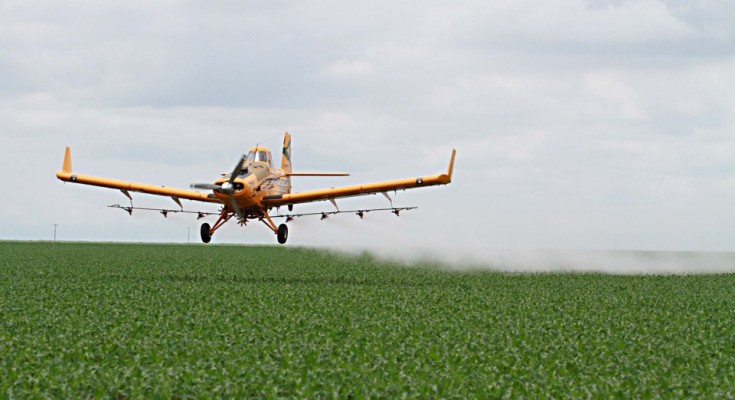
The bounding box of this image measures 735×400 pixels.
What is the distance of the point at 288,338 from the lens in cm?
2727

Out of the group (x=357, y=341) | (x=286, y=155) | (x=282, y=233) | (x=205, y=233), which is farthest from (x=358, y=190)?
(x=357, y=341)

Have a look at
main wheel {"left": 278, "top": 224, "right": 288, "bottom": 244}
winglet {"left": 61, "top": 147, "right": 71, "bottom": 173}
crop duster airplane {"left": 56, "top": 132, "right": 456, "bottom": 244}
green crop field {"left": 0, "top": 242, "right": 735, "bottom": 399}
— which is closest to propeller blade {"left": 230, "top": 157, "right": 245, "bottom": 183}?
crop duster airplane {"left": 56, "top": 132, "right": 456, "bottom": 244}

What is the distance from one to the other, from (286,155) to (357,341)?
3076 centimetres

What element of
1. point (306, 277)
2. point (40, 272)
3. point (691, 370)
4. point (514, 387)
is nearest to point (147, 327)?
point (514, 387)

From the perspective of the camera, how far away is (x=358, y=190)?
43375 mm

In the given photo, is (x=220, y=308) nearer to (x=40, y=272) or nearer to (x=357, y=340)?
(x=357, y=340)

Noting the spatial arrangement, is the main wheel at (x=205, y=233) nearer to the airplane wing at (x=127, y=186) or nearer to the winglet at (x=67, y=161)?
the airplane wing at (x=127, y=186)

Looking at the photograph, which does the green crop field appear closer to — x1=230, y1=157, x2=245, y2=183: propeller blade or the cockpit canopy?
x1=230, y1=157, x2=245, y2=183: propeller blade

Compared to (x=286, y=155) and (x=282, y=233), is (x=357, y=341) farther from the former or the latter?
(x=286, y=155)

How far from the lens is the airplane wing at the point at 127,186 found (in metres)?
44.6

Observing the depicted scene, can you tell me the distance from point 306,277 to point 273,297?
1908cm

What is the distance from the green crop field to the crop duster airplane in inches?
154

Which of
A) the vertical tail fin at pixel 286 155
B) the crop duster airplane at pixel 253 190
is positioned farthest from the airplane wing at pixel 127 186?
the vertical tail fin at pixel 286 155

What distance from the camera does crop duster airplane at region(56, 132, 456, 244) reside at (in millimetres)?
42188
